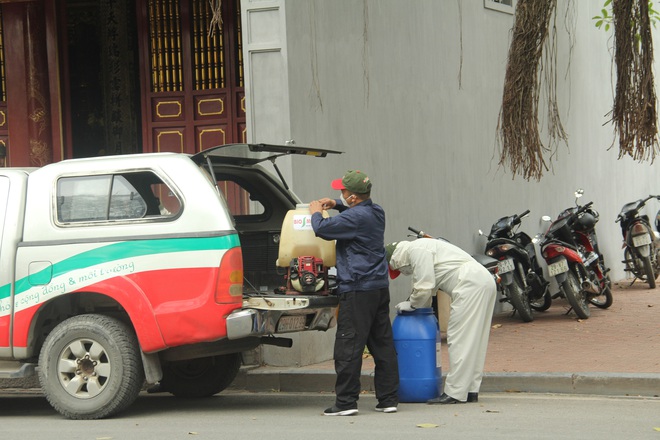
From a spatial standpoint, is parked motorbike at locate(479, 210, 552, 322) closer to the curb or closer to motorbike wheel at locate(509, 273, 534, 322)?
motorbike wheel at locate(509, 273, 534, 322)

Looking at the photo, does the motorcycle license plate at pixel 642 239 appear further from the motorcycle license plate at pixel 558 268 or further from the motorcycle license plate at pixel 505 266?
the motorcycle license plate at pixel 505 266

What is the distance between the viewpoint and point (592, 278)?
47.6 feet

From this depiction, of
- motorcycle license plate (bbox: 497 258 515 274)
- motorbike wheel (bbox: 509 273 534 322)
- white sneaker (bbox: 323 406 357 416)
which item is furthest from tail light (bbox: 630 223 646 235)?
white sneaker (bbox: 323 406 357 416)

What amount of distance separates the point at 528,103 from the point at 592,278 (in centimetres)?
418

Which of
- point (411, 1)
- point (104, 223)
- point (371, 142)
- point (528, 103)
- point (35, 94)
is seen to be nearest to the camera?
point (104, 223)

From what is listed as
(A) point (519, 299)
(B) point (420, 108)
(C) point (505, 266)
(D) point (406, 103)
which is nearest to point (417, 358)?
(C) point (505, 266)

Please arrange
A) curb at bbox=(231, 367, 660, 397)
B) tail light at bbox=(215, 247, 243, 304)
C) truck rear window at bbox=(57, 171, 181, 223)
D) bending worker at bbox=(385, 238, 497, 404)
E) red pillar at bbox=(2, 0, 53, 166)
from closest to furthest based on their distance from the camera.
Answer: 1. tail light at bbox=(215, 247, 243, 304)
2. truck rear window at bbox=(57, 171, 181, 223)
3. bending worker at bbox=(385, 238, 497, 404)
4. curb at bbox=(231, 367, 660, 397)
5. red pillar at bbox=(2, 0, 53, 166)

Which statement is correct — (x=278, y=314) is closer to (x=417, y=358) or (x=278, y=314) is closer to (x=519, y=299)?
(x=417, y=358)

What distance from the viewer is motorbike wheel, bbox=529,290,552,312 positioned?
48.9ft

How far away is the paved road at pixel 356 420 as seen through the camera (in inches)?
300

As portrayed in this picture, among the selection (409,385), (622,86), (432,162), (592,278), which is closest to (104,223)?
(409,385)

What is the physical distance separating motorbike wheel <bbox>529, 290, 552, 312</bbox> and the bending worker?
5800 millimetres

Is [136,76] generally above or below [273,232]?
above

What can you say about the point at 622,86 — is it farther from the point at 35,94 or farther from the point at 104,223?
the point at 35,94
